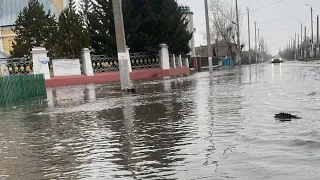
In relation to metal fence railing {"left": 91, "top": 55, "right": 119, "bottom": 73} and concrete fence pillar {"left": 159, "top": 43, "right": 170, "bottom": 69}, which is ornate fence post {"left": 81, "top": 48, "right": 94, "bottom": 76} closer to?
metal fence railing {"left": 91, "top": 55, "right": 119, "bottom": 73}

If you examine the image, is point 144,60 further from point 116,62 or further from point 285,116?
point 285,116

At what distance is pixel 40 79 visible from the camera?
17.3 meters

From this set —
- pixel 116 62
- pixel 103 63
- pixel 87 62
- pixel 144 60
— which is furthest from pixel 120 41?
pixel 144 60

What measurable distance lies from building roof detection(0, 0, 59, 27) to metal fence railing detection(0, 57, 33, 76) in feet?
82.9

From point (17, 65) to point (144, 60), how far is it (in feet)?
34.1

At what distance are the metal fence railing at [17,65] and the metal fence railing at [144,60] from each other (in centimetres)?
856

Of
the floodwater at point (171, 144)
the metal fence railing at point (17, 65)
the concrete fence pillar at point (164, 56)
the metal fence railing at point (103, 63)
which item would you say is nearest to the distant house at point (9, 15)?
the metal fence railing at point (103, 63)

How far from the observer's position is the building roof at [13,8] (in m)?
48.6

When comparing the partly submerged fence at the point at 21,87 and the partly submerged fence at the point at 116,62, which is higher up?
the partly submerged fence at the point at 116,62

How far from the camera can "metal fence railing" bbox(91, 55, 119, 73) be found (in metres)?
28.2

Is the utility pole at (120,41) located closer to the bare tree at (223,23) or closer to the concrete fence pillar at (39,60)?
the concrete fence pillar at (39,60)

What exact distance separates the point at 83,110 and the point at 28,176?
21.2ft

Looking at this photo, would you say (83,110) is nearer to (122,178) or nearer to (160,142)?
(160,142)

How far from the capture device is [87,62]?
26.4m
